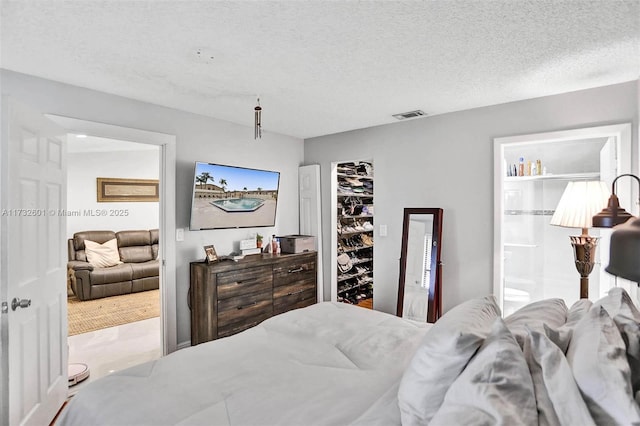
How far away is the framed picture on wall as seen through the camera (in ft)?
11.6

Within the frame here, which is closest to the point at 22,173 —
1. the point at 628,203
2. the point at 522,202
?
the point at 628,203

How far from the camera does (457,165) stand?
141 inches

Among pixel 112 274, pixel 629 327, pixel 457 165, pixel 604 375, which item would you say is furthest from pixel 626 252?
pixel 112 274

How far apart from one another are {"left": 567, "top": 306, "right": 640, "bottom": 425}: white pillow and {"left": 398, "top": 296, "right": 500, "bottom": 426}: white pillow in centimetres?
27

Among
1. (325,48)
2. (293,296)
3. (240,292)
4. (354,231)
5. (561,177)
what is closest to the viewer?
(325,48)

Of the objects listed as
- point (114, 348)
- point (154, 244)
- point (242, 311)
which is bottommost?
point (114, 348)

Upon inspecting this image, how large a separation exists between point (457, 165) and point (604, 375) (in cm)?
290

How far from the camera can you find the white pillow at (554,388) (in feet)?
3.00

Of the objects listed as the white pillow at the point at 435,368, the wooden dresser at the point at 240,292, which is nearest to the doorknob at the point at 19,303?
the wooden dresser at the point at 240,292

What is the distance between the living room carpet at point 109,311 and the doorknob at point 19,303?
7.93ft

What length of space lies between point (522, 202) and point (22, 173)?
4731 millimetres

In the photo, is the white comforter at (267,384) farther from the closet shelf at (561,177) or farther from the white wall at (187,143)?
the closet shelf at (561,177)

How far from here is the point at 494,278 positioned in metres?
3.35

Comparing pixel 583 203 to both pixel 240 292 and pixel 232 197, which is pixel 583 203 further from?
pixel 232 197
